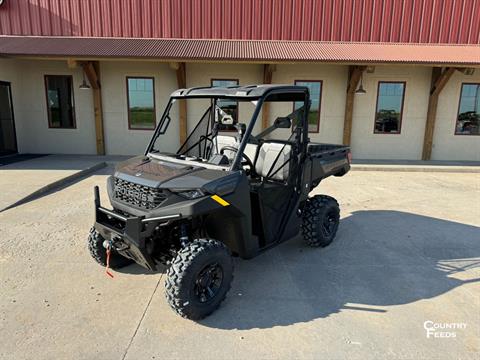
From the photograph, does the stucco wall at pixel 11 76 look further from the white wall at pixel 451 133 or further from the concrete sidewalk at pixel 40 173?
the white wall at pixel 451 133

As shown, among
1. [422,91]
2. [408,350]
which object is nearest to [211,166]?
[408,350]

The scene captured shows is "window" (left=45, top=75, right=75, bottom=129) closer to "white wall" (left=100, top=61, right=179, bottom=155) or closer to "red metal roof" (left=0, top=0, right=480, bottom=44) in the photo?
"white wall" (left=100, top=61, right=179, bottom=155)

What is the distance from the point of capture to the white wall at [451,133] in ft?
34.5

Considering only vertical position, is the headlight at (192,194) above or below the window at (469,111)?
below

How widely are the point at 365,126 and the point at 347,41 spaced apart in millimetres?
2727

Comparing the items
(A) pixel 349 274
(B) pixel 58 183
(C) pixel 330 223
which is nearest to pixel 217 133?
(C) pixel 330 223

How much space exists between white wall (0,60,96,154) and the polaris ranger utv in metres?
8.19

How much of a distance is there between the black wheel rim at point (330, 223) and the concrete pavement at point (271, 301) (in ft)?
0.73

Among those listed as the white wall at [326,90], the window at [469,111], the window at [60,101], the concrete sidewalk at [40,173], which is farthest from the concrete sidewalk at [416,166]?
the window at [60,101]

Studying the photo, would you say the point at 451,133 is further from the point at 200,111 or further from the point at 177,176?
Answer: the point at 177,176

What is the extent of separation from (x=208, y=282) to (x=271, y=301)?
2.03ft

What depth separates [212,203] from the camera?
2.57 metres

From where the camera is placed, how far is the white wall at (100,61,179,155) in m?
10.4

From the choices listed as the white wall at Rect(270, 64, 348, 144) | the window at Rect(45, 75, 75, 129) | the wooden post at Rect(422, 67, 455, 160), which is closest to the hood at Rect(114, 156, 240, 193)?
the white wall at Rect(270, 64, 348, 144)
